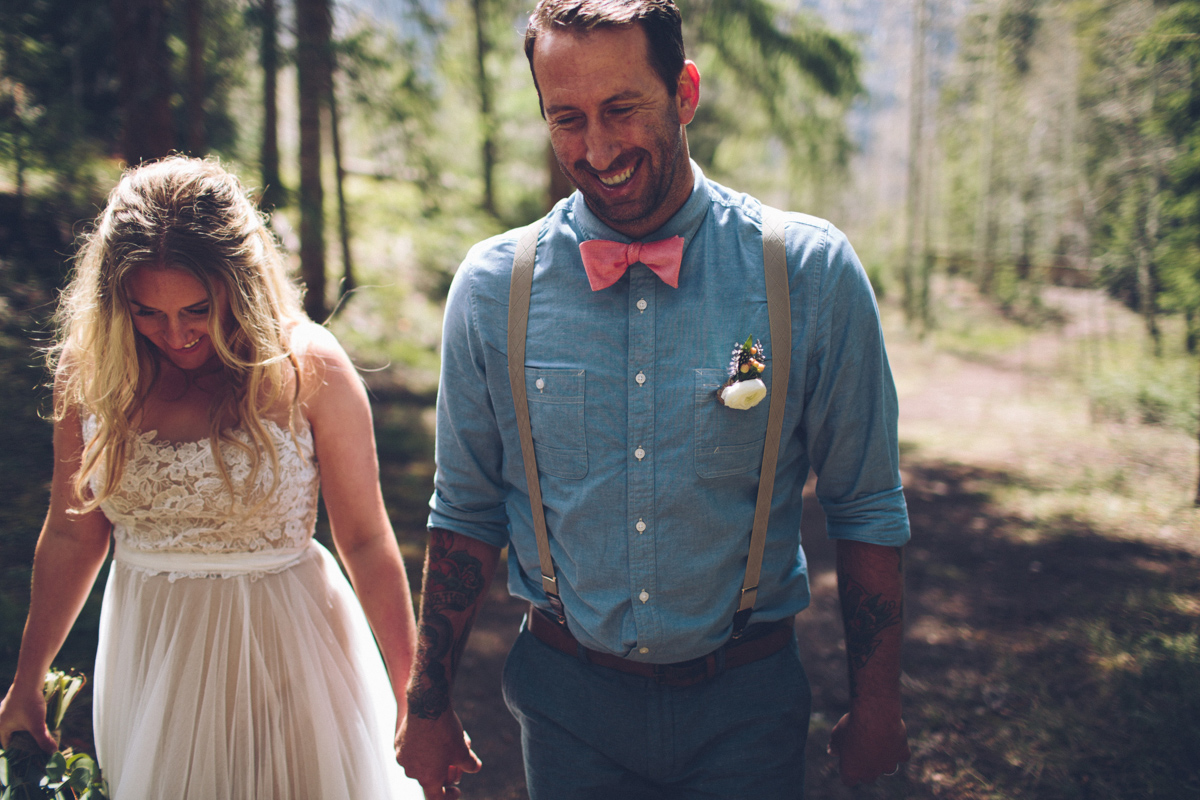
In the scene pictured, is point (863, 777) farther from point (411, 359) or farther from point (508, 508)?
point (411, 359)

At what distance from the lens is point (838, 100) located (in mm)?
11273

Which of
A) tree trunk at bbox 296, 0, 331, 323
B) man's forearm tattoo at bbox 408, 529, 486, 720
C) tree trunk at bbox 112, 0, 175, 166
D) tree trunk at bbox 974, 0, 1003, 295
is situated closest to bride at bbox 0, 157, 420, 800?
man's forearm tattoo at bbox 408, 529, 486, 720

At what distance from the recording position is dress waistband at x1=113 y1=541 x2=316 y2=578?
2.02 m

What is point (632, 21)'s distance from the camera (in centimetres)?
159

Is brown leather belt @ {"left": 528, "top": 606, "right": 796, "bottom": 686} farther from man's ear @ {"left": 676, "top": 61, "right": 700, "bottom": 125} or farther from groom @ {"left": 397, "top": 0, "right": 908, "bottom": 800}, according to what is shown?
man's ear @ {"left": 676, "top": 61, "right": 700, "bottom": 125}

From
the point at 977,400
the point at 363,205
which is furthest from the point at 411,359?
the point at 977,400

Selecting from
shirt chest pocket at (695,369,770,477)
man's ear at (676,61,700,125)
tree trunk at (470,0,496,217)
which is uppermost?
tree trunk at (470,0,496,217)

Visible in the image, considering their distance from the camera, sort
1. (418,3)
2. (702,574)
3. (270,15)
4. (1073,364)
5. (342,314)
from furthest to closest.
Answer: (1073,364), (342,314), (418,3), (270,15), (702,574)

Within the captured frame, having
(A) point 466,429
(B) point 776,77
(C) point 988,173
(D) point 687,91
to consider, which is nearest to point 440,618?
(A) point 466,429

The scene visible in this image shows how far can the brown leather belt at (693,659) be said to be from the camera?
1726 mm

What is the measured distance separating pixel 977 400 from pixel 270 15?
34.9ft

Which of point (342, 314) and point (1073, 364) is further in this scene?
point (1073, 364)

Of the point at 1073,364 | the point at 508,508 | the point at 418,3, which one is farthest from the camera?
the point at 1073,364

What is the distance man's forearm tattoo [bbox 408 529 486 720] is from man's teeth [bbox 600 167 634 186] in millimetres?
911
